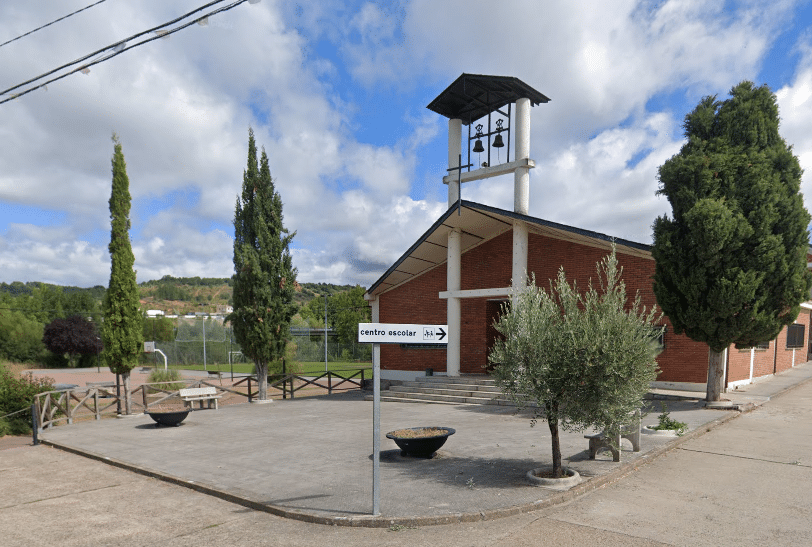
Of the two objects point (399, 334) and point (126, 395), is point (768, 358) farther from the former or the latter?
point (126, 395)

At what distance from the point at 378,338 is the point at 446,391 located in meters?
11.8

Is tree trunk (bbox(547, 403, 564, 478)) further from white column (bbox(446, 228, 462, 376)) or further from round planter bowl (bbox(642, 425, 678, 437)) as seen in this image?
white column (bbox(446, 228, 462, 376))

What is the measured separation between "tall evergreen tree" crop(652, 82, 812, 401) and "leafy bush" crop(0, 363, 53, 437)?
17353mm

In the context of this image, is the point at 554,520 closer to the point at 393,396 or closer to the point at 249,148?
the point at 393,396

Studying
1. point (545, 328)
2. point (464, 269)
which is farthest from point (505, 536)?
point (464, 269)

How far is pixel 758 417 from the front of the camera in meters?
13.1

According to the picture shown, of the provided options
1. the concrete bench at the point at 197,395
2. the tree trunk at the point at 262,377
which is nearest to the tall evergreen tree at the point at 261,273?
the tree trunk at the point at 262,377

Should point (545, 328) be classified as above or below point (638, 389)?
above

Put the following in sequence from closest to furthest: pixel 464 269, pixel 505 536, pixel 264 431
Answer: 1. pixel 505 536
2. pixel 264 431
3. pixel 464 269

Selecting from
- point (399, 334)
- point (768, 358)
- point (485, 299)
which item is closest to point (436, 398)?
point (485, 299)

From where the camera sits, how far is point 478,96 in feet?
61.0

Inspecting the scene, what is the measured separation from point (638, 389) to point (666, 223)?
28.7 feet

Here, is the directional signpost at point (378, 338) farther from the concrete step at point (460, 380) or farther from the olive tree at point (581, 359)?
the concrete step at point (460, 380)

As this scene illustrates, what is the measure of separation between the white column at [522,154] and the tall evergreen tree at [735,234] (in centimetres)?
444
